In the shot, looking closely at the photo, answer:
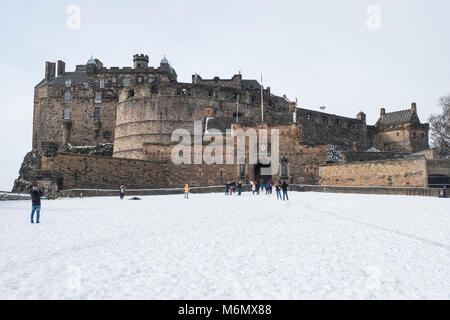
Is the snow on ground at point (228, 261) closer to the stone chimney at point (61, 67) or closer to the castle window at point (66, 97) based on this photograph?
the castle window at point (66, 97)

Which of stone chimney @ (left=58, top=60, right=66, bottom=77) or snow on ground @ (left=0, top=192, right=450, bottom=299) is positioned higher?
stone chimney @ (left=58, top=60, right=66, bottom=77)

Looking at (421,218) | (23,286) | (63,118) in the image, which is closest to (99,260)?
(23,286)

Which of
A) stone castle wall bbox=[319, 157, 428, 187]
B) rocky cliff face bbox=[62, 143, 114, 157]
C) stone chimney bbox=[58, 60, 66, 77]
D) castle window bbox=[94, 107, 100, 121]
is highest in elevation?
stone chimney bbox=[58, 60, 66, 77]

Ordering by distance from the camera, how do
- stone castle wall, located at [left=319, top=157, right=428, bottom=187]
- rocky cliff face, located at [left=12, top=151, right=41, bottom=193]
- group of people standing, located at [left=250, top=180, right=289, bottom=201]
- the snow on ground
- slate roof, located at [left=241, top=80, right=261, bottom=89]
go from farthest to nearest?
slate roof, located at [left=241, top=80, right=261, bottom=89] < rocky cliff face, located at [left=12, top=151, right=41, bottom=193] < stone castle wall, located at [left=319, top=157, right=428, bottom=187] < group of people standing, located at [left=250, top=180, right=289, bottom=201] < the snow on ground

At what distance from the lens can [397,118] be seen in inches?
1759

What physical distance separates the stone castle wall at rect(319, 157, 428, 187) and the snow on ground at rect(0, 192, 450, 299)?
13310mm

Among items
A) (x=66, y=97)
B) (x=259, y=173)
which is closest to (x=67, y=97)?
(x=66, y=97)

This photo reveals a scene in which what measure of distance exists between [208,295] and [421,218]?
6287 millimetres

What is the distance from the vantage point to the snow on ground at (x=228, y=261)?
298cm

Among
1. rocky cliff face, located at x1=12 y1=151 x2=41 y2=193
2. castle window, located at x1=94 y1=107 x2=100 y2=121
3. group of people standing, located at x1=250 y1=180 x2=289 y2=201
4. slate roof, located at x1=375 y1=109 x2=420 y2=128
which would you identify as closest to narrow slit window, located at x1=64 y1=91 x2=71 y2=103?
castle window, located at x1=94 y1=107 x2=100 y2=121

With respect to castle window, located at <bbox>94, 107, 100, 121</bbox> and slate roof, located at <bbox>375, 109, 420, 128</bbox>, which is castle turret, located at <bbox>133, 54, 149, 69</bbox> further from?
slate roof, located at <bbox>375, 109, 420, 128</bbox>

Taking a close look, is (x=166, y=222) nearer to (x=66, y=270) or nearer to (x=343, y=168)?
(x=66, y=270)

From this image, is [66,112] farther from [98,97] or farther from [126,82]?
[126,82]

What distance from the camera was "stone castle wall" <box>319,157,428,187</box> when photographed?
1855 cm
